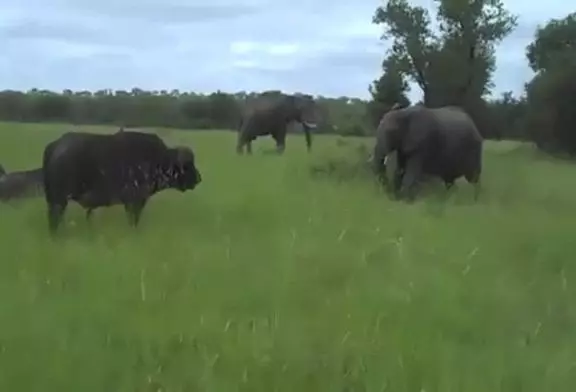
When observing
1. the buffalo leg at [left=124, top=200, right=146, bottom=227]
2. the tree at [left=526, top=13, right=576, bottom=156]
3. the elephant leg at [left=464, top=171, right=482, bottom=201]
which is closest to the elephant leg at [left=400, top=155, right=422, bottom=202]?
the elephant leg at [left=464, top=171, right=482, bottom=201]

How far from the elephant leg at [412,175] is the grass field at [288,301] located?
2976 mm

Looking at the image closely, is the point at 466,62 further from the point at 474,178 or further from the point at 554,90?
the point at 474,178

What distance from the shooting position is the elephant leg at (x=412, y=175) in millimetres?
14391

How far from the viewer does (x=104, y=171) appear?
10125 mm

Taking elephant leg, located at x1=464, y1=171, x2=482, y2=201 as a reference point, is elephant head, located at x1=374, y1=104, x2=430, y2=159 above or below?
above

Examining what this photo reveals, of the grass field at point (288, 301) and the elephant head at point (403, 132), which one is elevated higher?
the elephant head at point (403, 132)

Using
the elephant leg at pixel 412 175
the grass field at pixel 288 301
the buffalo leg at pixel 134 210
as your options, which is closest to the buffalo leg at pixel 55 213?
the grass field at pixel 288 301

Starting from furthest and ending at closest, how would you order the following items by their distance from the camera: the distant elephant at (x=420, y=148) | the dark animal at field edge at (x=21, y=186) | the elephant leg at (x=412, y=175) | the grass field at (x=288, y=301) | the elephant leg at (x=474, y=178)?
the elephant leg at (x=474, y=178)
the distant elephant at (x=420, y=148)
the elephant leg at (x=412, y=175)
the dark animal at field edge at (x=21, y=186)
the grass field at (x=288, y=301)

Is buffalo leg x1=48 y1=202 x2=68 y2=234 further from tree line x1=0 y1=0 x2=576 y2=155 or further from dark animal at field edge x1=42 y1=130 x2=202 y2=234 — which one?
tree line x1=0 y1=0 x2=576 y2=155

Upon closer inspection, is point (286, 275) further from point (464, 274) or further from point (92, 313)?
point (92, 313)

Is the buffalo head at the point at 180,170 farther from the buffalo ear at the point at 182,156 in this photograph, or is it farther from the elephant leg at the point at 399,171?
the elephant leg at the point at 399,171

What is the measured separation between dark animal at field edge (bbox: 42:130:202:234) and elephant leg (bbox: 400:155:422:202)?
13.4 ft

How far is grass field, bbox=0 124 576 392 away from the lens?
4555 millimetres

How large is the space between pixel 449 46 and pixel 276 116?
19.0m
